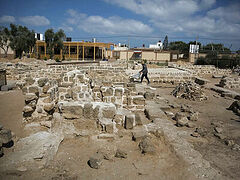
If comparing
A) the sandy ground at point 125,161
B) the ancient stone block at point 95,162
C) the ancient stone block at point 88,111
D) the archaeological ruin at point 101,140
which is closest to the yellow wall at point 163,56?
the archaeological ruin at point 101,140

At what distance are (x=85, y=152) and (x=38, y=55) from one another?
33768 millimetres

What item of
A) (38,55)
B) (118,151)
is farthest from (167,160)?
(38,55)

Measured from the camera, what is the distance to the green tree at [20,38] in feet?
96.0

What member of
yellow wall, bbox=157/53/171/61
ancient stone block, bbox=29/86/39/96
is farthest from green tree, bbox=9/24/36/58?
ancient stone block, bbox=29/86/39/96

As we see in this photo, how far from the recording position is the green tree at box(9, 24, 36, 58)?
96.0 feet

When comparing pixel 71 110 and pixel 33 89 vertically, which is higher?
pixel 33 89

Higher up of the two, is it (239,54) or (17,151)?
(239,54)

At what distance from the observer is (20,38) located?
29.1 metres

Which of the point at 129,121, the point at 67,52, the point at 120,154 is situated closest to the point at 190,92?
the point at 129,121

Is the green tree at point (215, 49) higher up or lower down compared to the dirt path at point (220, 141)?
higher up

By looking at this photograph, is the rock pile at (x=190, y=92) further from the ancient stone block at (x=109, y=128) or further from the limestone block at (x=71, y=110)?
the limestone block at (x=71, y=110)

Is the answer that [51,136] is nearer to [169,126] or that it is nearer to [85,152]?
[85,152]

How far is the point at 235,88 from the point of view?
12680 mm

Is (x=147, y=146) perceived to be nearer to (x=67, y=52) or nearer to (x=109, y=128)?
(x=109, y=128)
